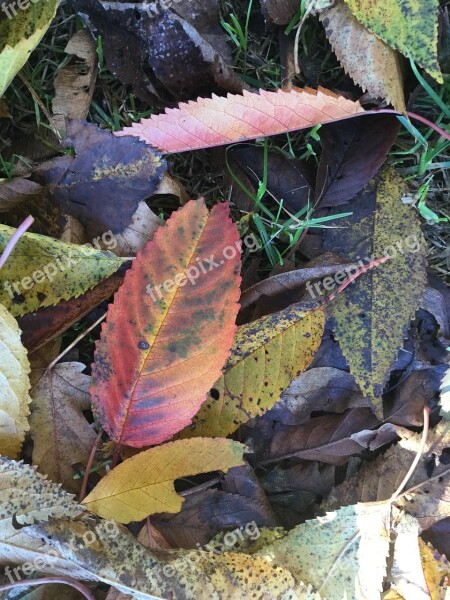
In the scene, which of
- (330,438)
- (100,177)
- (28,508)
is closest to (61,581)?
(28,508)

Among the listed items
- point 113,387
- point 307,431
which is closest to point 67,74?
point 113,387

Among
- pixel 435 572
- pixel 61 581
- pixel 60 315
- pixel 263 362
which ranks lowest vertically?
pixel 435 572

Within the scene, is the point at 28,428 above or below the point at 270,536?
above

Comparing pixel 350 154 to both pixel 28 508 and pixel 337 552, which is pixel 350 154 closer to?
pixel 337 552

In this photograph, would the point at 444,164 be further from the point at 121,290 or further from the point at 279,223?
the point at 121,290

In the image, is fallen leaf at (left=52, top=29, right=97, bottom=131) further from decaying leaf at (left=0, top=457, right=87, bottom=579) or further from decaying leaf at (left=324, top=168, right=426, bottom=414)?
decaying leaf at (left=0, top=457, right=87, bottom=579)

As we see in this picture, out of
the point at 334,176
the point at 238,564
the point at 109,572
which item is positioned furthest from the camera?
the point at 334,176
